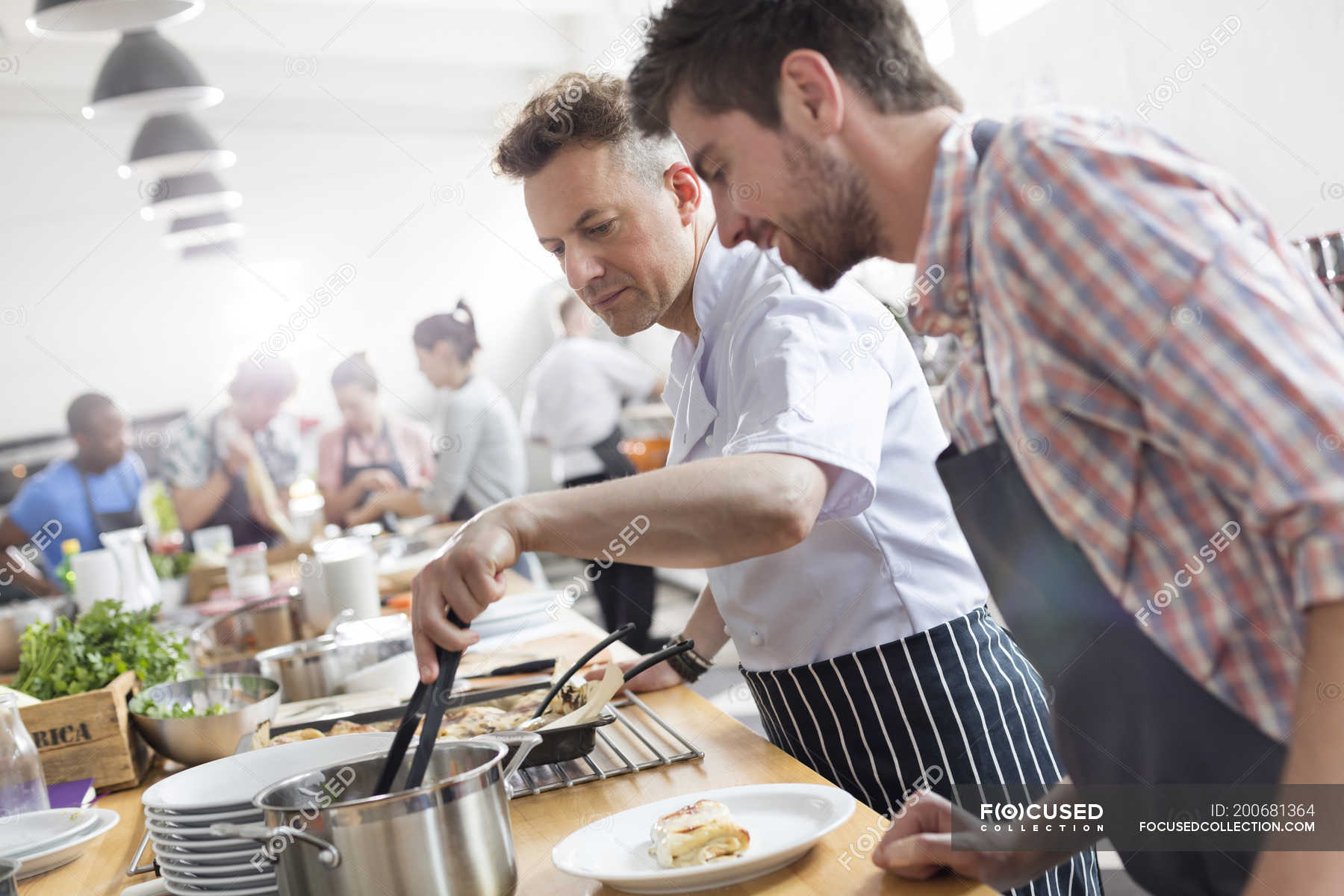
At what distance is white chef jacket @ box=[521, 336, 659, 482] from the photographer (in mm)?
5109

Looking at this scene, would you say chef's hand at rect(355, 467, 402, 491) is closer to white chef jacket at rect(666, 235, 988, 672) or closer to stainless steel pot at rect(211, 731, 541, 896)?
white chef jacket at rect(666, 235, 988, 672)

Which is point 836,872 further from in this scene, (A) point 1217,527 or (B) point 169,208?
(B) point 169,208

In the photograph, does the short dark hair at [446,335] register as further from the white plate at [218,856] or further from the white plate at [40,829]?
the white plate at [218,856]

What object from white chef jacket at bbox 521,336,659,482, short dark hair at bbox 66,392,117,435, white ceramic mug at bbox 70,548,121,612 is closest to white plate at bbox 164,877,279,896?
white ceramic mug at bbox 70,548,121,612

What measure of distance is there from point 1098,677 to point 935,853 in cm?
21

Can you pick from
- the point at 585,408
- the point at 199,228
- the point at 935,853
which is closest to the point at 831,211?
the point at 935,853

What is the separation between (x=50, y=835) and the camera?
1.30m

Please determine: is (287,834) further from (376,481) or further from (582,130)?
(376,481)

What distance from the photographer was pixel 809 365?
1.25 metres

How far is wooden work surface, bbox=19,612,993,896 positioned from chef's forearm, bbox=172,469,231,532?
11.8 ft

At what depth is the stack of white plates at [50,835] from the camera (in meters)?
1.25

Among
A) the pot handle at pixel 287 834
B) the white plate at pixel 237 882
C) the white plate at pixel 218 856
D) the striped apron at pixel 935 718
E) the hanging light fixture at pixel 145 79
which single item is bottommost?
the striped apron at pixel 935 718

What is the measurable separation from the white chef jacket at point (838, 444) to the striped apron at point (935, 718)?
1.1 inches

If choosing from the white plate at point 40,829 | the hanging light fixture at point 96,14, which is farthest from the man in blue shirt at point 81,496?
the white plate at point 40,829
